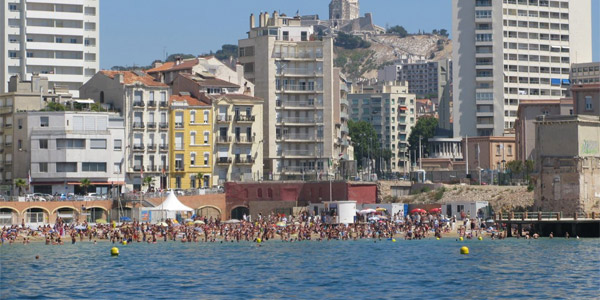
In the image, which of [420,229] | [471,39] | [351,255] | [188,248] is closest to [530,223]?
[420,229]

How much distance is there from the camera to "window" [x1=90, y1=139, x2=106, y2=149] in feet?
384

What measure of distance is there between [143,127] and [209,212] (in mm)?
12015

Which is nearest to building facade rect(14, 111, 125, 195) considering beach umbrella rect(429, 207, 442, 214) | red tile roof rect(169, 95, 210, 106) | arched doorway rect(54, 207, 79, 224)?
arched doorway rect(54, 207, 79, 224)

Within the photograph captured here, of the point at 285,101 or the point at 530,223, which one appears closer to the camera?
the point at 530,223

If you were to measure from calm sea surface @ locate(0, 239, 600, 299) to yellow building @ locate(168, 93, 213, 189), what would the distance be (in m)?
23.4

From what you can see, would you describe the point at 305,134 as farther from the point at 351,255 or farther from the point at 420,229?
the point at 351,255

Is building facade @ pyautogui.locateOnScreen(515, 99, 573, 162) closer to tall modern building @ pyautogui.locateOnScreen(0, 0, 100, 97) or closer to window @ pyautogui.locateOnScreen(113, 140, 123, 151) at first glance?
window @ pyautogui.locateOnScreen(113, 140, 123, 151)

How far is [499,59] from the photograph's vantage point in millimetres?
178875

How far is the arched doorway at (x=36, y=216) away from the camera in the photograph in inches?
4220

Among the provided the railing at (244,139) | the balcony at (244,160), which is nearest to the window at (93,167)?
the balcony at (244,160)

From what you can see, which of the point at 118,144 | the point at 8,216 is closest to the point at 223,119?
the point at 118,144

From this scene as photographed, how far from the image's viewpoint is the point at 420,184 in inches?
4993

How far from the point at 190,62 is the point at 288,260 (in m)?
58.7

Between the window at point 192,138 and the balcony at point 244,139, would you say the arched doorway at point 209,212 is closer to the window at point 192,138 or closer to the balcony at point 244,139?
the window at point 192,138
